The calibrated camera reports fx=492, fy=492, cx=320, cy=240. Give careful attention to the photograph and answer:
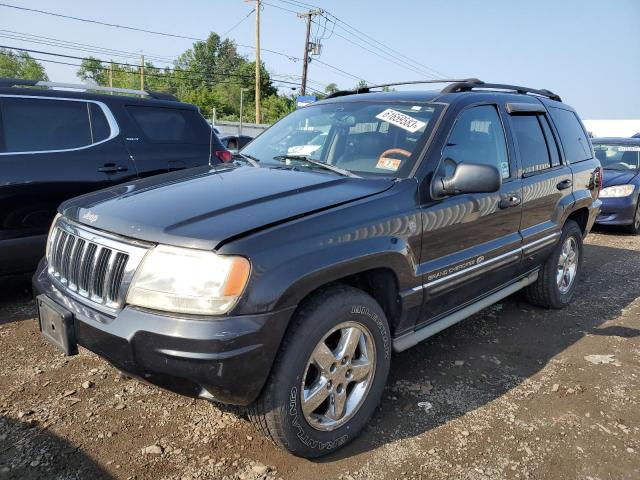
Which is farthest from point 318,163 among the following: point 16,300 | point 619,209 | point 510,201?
point 619,209

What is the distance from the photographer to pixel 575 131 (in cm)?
475

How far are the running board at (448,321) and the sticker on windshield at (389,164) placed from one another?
3.15ft

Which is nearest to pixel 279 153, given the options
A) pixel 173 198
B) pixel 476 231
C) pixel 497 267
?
pixel 173 198

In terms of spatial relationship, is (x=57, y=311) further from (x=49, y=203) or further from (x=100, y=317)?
(x=49, y=203)

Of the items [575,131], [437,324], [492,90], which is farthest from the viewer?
[575,131]

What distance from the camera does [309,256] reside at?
212cm

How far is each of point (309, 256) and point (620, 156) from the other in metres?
9.37

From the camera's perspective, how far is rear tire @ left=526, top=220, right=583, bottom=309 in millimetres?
4379

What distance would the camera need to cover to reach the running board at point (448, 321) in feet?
9.02

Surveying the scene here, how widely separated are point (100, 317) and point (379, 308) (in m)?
1.31

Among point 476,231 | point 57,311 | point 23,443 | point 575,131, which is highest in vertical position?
point 575,131

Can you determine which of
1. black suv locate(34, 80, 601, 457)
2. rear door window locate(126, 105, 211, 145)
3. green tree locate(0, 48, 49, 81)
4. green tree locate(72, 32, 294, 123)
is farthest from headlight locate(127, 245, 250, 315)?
green tree locate(0, 48, 49, 81)

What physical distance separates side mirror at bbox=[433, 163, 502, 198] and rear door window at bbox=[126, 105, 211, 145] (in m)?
3.33

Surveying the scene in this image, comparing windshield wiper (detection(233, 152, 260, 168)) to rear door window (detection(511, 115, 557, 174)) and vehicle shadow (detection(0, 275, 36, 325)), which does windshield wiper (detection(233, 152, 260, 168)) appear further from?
vehicle shadow (detection(0, 275, 36, 325))
